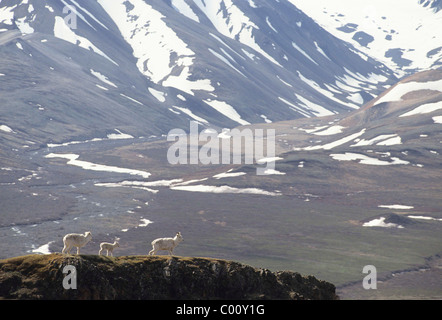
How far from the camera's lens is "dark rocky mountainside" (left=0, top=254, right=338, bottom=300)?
25.4 meters

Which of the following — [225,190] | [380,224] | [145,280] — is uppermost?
[225,190]

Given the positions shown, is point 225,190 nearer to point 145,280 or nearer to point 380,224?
point 380,224

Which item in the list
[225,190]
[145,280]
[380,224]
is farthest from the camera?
[225,190]

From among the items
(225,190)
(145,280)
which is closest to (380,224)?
(225,190)

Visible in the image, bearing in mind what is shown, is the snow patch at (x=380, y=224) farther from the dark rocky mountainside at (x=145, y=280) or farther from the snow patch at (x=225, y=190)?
the dark rocky mountainside at (x=145, y=280)

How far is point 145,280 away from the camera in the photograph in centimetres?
2709

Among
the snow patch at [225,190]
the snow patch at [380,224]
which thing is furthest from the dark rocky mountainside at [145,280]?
the snow patch at [225,190]

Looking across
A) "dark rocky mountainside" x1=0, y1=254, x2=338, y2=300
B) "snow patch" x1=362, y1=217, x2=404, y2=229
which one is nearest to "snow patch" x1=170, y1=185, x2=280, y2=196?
"snow patch" x1=362, y1=217, x2=404, y2=229

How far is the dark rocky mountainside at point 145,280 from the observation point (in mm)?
25406

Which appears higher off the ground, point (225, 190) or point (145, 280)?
point (225, 190)

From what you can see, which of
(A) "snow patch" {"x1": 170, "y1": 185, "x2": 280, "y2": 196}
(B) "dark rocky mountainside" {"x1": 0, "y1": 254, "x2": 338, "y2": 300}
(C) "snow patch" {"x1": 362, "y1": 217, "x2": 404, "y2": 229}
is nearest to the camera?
(B) "dark rocky mountainside" {"x1": 0, "y1": 254, "x2": 338, "y2": 300}

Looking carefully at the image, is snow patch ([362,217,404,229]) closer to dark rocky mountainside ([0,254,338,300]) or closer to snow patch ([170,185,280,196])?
snow patch ([170,185,280,196])

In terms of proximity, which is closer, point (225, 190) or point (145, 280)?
point (145, 280)

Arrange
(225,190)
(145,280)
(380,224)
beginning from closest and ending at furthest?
(145,280) → (380,224) → (225,190)
